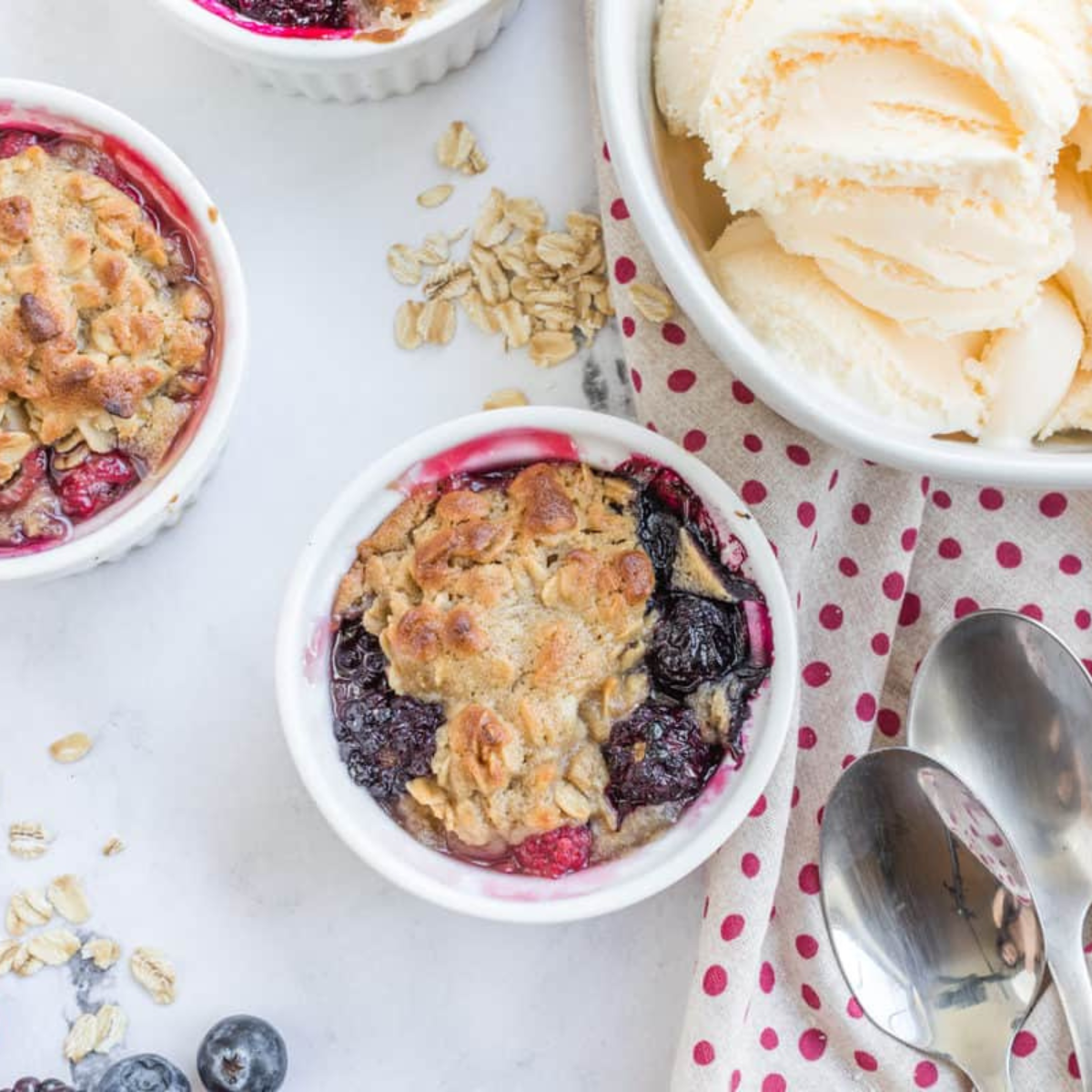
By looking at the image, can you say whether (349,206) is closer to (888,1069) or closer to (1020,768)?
(1020,768)

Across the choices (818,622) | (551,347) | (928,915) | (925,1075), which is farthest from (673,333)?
(925,1075)

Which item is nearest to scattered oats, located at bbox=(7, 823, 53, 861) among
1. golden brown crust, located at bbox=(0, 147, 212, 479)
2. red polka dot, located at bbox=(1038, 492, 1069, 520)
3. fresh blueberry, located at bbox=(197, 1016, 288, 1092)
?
fresh blueberry, located at bbox=(197, 1016, 288, 1092)

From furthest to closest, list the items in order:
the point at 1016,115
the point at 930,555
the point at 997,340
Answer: the point at 930,555
the point at 997,340
the point at 1016,115

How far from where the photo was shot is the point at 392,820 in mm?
2123

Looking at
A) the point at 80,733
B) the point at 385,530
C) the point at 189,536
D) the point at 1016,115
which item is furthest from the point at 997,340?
the point at 80,733

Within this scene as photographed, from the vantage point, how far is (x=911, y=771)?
7.28 feet

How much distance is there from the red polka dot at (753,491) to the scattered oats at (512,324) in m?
0.40

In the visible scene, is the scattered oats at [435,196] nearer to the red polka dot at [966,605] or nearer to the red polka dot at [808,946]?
the red polka dot at [966,605]

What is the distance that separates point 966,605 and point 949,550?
8cm

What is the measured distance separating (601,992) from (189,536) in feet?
2.93

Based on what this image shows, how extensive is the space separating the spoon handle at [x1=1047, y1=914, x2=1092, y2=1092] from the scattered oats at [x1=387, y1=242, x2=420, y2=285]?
51.2 inches

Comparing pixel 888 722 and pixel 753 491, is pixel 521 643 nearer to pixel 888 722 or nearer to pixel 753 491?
pixel 753 491

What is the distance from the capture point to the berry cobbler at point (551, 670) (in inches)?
81.5

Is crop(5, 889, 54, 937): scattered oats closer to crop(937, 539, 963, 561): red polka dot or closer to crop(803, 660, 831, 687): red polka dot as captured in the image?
crop(803, 660, 831, 687): red polka dot
